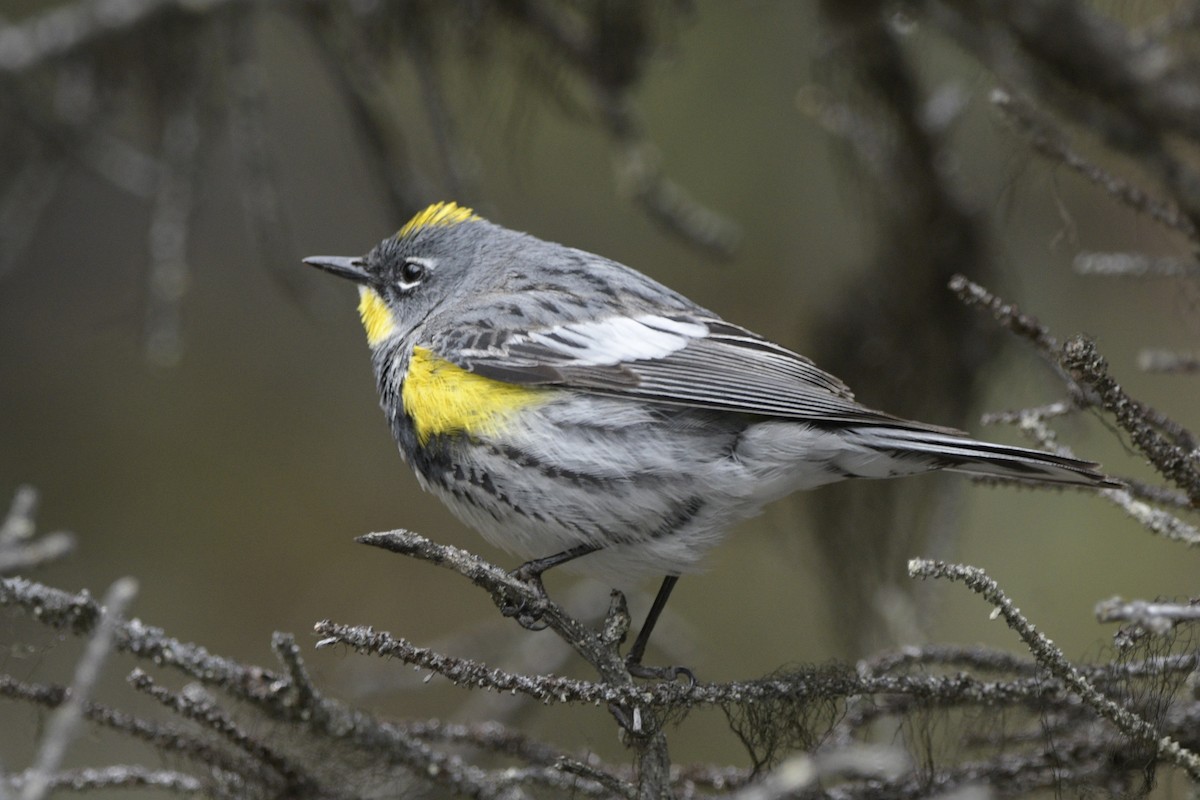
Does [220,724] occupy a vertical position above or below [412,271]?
below

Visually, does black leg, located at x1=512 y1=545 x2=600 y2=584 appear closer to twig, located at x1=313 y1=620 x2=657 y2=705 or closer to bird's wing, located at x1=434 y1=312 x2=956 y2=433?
bird's wing, located at x1=434 y1=312 x2=956 y2=433

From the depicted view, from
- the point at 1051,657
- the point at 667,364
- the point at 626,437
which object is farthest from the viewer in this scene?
the point at 667,364

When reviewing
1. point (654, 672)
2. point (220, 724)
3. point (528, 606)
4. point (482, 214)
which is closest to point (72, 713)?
point (220, 724)

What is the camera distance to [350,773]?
2230 millimetres

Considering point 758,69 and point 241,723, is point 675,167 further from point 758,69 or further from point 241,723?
point 241,723

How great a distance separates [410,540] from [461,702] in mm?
3742

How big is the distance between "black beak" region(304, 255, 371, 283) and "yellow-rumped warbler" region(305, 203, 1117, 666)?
2.59 feet

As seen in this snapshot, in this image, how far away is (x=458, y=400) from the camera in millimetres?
3242

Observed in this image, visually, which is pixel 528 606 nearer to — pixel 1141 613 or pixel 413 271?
pixel 1141 613

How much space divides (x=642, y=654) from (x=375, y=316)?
5.18 ft

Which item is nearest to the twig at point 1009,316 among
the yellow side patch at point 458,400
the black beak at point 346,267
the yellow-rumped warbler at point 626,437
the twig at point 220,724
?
the yellow-rumped warbler at point 626,437

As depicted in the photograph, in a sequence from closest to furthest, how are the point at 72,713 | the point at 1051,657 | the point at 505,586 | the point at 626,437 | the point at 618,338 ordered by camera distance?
the point at 72,713
the point at 1051,657
the point at 505,586
the point at 626,437
the point at 618,338

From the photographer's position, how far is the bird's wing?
3.11 meters

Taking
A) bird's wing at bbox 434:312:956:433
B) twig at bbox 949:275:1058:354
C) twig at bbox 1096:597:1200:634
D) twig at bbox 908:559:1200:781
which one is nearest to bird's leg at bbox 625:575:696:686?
bird's wing at bbox 434:312:956:433
